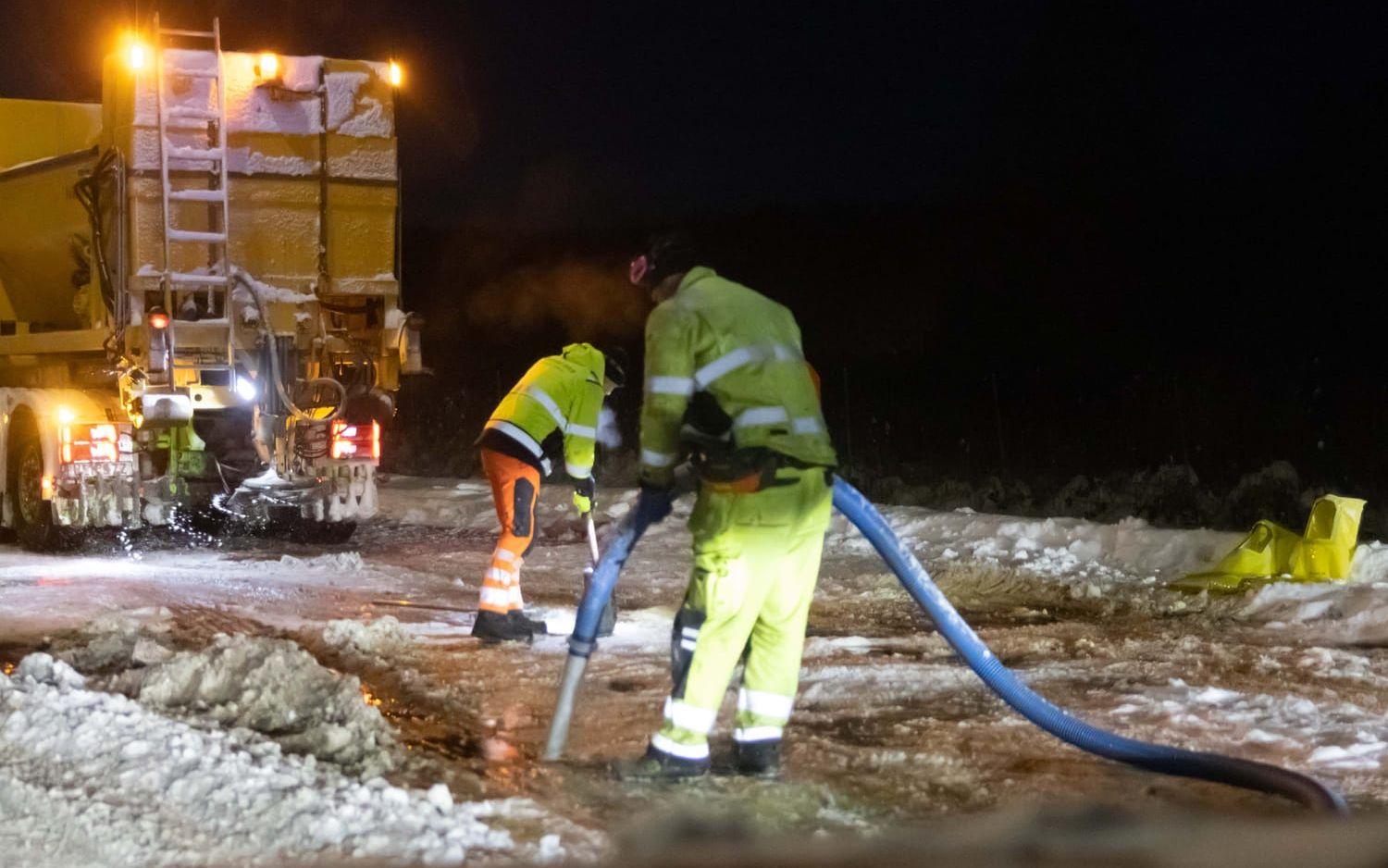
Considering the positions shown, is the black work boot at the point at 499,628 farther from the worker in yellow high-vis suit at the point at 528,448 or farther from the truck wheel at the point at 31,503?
the truck wheel at the point at 31,503

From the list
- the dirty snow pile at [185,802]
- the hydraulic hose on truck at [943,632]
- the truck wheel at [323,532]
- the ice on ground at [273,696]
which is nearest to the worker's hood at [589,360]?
the ice on ground at [273,696]

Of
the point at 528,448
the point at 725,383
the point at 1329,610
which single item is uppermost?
the point at 725,383

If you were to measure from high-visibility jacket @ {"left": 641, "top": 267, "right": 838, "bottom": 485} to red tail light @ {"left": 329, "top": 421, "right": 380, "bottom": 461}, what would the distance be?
7.14 m

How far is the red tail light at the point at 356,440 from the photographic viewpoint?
1157cm

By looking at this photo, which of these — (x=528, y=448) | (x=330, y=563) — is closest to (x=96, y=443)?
(x=330, y=563)

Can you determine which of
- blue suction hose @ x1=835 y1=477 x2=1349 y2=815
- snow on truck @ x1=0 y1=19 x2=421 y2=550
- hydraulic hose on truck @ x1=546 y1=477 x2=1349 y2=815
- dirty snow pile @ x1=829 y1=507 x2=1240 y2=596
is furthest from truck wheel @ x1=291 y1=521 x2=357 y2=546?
blue suction hose @ x1=835 y1=477 x2=1349 y2=815

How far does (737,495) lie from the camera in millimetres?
4781

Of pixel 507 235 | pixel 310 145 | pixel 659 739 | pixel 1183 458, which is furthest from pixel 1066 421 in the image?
pixel 507 235

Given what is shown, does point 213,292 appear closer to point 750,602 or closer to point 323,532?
point 323,532

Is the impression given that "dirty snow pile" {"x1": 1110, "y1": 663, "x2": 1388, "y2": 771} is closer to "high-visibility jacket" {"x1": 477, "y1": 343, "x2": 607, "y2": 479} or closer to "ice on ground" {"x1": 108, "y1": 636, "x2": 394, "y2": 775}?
"ice on ground" {"x1": 108, "y1": 636, "x2": 394, "y2": 775}

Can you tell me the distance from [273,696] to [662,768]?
1766 mm

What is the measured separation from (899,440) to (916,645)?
597 inches

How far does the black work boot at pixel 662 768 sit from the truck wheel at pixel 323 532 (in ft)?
28.8

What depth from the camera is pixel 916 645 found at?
24.5 ft
